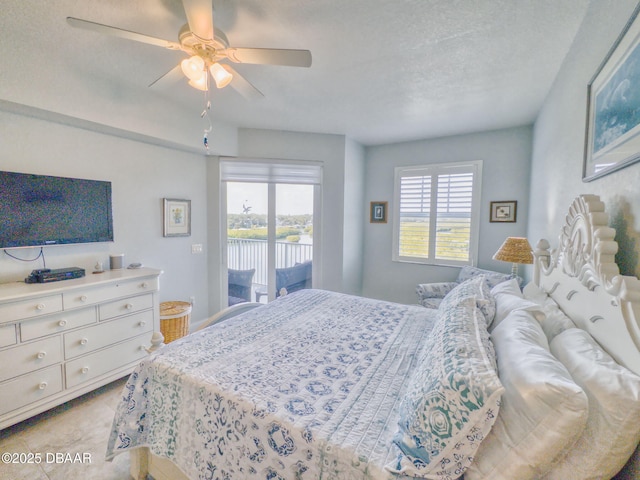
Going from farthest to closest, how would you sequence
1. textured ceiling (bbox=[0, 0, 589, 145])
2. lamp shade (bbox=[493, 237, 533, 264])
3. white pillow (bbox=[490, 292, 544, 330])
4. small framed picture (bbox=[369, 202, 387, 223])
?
small framed picture (bbox=[369, 202, 387, 223])
lamp shade (bbox=[493, 237, 533, 264])
textured ceiling (bbox=[0, 0, 589, 145])
white pillow (bbox=[490, 292, 544, 330])

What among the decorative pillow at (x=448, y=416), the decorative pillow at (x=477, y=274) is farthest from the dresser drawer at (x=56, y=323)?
the decorative pillow at (x=477, y=274)

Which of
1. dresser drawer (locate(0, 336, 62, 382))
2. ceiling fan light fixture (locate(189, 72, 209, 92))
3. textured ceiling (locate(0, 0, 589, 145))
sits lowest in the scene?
dresser drawer (locate(0, 336, 62, 382))

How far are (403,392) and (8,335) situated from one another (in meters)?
2.45

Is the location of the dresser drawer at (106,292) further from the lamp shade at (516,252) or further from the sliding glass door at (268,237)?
the lamp shade at (516,252)

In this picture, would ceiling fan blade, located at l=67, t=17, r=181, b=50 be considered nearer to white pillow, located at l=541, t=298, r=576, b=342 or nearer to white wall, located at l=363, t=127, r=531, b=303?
white pillow, located at l=541, t=298, r=576, b=342

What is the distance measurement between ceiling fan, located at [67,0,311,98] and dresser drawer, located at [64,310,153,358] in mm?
2035

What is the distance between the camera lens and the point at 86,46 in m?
1.92

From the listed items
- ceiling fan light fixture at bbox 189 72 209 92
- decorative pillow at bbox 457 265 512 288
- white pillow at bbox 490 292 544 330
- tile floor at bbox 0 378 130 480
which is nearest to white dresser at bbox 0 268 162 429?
tile floor at bbox 0 378 130 480

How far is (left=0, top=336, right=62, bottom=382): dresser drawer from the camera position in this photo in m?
1.81

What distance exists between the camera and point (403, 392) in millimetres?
1265

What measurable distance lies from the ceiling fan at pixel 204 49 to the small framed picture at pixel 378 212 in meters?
2.93

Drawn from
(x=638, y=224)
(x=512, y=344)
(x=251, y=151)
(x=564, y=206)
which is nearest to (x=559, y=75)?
(x=564, y=206)

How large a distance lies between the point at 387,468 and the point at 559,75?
2.80m

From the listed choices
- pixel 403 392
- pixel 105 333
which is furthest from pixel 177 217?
pixel 403 392
